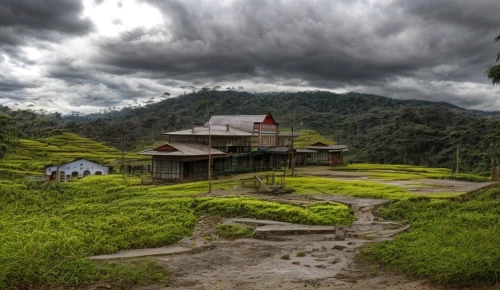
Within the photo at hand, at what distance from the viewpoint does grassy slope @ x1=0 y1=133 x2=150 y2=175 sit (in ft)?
182

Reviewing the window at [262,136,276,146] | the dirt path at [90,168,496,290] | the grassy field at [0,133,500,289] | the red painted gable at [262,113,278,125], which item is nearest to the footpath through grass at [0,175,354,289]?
the grassy field at [0,133,500,289]

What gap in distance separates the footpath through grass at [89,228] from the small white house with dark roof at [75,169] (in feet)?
81.9

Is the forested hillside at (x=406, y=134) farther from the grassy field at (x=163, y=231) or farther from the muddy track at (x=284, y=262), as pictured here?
the muddy track at (x=284, y=262)

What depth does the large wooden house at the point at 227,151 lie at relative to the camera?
4350 centimetres

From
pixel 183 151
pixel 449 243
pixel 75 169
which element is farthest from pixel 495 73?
pixel 75 169

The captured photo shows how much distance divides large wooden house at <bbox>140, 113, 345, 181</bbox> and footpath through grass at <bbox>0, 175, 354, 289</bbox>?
40.9 ft

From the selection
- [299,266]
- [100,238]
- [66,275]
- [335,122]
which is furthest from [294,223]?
[335,122]

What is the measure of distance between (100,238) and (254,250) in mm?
5839

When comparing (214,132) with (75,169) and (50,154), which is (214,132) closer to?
(75,169)

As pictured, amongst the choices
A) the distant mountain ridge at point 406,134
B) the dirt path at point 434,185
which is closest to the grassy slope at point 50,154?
the distant mountain ridge at point 406,134

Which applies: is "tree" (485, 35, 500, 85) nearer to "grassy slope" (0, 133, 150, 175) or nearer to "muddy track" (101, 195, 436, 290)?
"muddy track" (101, 195, 436, 290)

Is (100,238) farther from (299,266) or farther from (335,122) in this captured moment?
(335,122)

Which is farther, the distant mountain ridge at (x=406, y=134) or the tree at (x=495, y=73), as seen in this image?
the distant mountain ridge at (x=406, y=134)

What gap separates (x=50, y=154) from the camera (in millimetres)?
67750
